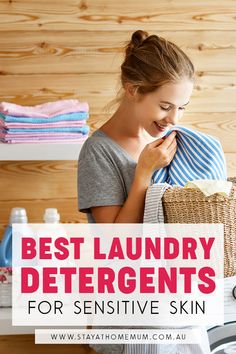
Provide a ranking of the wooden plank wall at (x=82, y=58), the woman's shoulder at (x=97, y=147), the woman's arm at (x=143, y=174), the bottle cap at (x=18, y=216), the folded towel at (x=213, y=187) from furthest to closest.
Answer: the wooden plank wall at (x=82, y=58) → the bottle cap at (x=18, y=216) → the woman's shoulder at (x=97, y=147) → the woman's arm at (x=143, y=174) → the folded towel at (x=213, y=187)

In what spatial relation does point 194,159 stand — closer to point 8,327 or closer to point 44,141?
point 44,141

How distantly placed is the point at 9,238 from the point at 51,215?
170 millimetres

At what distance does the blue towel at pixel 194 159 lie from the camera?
6.44 feet

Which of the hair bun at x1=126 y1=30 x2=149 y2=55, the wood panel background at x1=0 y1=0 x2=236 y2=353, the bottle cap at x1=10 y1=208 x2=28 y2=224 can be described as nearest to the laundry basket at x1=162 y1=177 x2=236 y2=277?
the hair bun at x1=126 y1=30 x2=149 y2=55

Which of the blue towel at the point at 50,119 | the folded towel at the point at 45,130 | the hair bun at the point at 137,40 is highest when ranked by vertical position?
the hair bun at the point at 137,40

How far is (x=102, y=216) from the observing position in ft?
6.59

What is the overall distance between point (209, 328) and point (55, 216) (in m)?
0.74

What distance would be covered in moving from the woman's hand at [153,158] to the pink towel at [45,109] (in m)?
0.56

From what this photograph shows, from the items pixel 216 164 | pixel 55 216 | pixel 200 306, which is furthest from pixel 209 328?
pixel 55 216

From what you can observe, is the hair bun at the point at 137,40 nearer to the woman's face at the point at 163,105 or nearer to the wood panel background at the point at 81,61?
the woman's face at the point at 163,105

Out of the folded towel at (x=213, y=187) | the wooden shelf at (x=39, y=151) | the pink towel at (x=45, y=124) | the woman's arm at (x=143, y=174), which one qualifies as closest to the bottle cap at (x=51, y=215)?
the wooden shelf at (x=39, y=151)

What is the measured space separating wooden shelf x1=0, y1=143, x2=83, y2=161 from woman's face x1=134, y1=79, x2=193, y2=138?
49 centimetres

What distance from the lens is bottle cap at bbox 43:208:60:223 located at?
98.0 inches

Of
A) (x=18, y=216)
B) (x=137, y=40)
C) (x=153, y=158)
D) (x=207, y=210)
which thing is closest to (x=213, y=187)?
(x=207, y=210)
